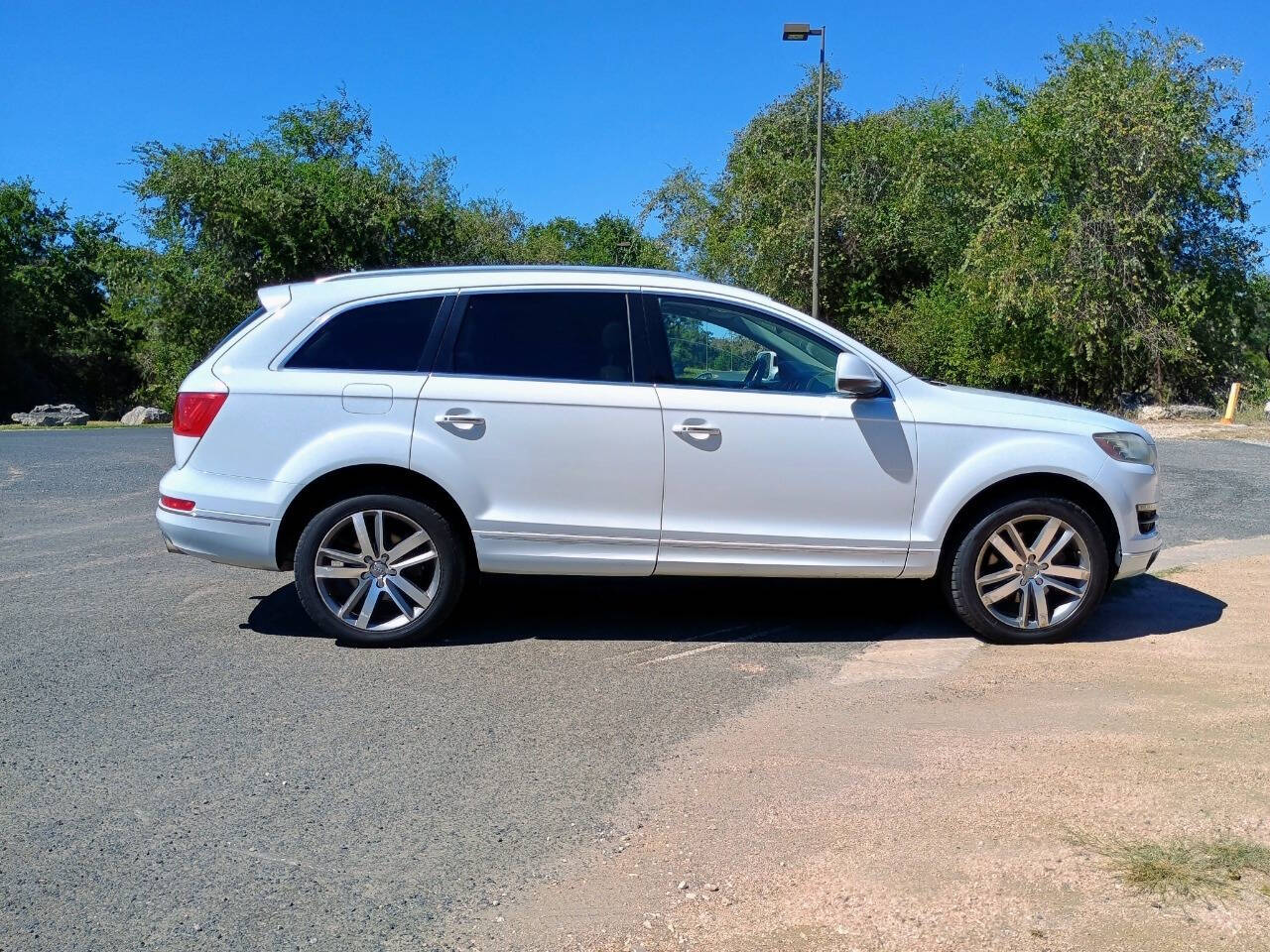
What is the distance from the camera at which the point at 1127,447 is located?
609 centimetres

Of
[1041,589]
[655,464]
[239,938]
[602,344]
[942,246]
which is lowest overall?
[239,938]

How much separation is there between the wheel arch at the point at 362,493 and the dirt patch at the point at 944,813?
6.44 feet

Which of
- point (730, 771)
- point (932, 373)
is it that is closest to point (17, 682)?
point (730, 771)

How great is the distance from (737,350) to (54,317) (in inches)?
1988

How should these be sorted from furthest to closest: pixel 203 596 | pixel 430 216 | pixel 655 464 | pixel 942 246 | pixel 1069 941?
pixel 430 216 → pixel 942 246 → pixel 203 596 → pixel 655 464 → pixel 1069 941

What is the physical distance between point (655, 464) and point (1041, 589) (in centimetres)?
210

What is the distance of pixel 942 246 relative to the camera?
1313 inches

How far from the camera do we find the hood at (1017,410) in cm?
599

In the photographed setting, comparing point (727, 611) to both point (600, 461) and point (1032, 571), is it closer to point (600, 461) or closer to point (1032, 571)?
point (600, 461)

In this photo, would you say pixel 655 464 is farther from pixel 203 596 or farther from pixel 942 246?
pixel 942 246

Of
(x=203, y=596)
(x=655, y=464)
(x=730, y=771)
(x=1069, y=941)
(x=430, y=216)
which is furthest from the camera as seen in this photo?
(x=430, y=216)

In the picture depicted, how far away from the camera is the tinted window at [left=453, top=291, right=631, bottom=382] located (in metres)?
5.94

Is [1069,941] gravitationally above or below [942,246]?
below

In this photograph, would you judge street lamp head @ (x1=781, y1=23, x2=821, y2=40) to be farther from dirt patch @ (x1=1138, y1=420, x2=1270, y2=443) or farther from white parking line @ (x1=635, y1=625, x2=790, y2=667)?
white parking line @ (x1=635, y1=625, x2=790, y2=667)
